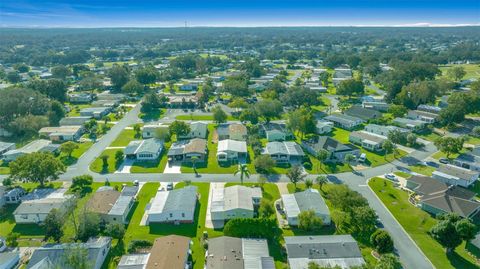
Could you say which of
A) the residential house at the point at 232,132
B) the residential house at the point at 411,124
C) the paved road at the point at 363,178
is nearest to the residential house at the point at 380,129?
the residential house at the point at 411,124

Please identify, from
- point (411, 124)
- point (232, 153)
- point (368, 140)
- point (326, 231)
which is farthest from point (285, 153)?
point (411, 124)

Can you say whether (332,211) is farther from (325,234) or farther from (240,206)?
(240,206)

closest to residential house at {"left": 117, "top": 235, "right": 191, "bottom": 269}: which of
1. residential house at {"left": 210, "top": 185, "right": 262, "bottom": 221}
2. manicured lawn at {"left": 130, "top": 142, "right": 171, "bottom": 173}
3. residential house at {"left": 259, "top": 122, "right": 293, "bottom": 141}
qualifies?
residential house at {"left": 210, "top": 185, "right": 262, "bottom": 221}

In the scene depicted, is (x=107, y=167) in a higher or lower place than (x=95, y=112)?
lower

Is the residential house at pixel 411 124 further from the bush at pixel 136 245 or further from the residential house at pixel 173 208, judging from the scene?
the bush at pixel 136 245

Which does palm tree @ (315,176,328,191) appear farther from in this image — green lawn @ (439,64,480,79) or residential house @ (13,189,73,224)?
green lawn @ (439,64,480,79)

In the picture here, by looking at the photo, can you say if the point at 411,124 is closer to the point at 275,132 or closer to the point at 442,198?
the point at 275,132
